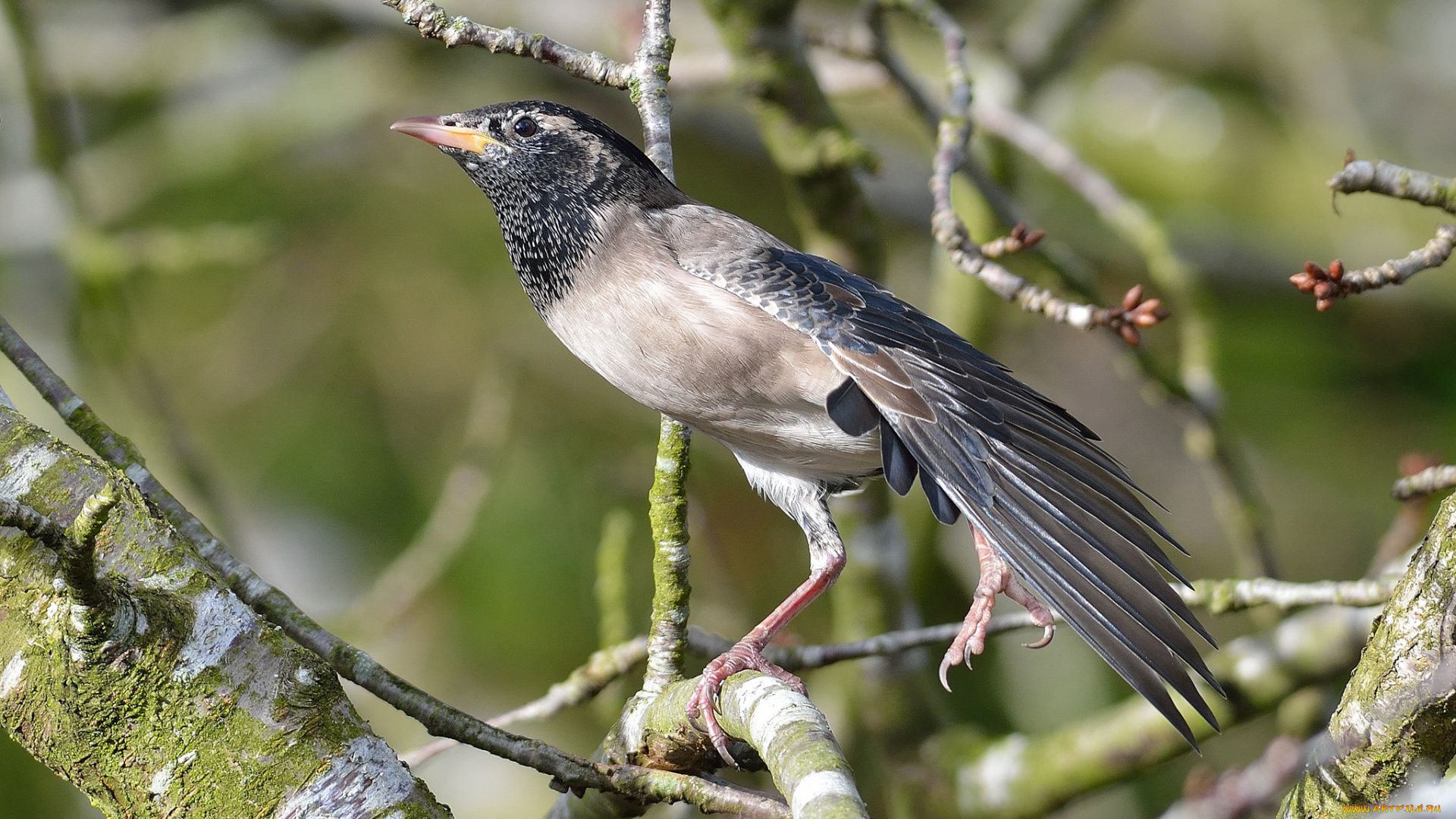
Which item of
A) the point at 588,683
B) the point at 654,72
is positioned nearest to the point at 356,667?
the point at 588,683

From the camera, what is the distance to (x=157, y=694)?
2.12 m

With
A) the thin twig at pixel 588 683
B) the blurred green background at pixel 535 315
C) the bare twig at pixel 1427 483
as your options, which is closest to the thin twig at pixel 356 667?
the thin twig at pixel 588 683

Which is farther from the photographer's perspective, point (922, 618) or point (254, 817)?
point (922, 618)

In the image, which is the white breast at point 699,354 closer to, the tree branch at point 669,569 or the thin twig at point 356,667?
the tree branch at point 669,569

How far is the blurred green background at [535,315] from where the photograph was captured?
20.6ft

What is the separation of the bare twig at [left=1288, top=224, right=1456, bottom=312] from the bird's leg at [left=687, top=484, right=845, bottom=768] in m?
1.24

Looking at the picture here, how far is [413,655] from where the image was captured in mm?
7242

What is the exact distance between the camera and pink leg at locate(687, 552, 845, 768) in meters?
2.45

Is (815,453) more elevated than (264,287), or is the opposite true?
(815,453)

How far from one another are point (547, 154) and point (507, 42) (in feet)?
2.73

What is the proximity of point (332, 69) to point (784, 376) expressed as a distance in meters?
4.63

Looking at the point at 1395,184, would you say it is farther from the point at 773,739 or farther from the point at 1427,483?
the point at 773,739

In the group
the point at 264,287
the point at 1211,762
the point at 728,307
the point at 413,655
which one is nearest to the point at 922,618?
the point at 728,307

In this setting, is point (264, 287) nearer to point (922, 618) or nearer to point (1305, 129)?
point (922, 618)
